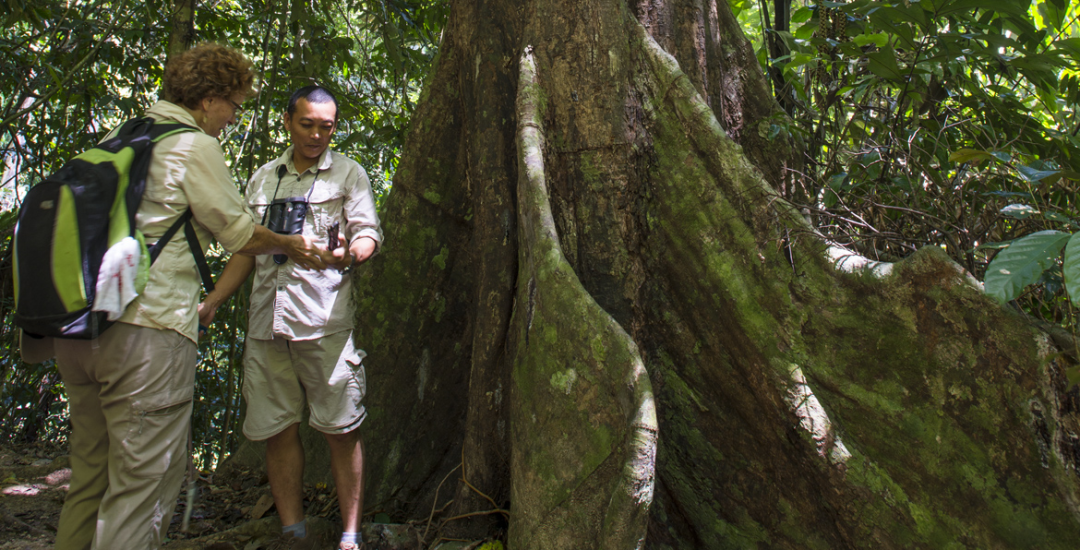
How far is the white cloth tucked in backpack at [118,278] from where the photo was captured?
2.01 metres

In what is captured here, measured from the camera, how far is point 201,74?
2.39m

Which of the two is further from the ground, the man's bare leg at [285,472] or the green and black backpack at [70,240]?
the green and black backpack at [70,240]

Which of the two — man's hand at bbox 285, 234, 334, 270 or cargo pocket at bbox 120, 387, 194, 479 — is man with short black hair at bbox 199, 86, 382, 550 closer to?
man's hand at bbox 285, 234, 334, 270

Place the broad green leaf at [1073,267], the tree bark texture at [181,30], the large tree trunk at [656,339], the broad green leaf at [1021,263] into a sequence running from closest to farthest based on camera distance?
the broad green leaf at [1073,267], the broad green leaf at [1021,263], the large tree trunk at [656,339], the tree bark texture at [181,30]

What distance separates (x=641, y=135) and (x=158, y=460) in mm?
2079

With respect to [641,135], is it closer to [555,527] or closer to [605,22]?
[605,22]

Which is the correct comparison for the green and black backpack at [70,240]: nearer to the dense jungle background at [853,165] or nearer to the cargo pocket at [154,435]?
the cargo pocket at [154,435]

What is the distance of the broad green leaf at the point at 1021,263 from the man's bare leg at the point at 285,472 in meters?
2.49

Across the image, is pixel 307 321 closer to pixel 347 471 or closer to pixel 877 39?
pixel 347 471

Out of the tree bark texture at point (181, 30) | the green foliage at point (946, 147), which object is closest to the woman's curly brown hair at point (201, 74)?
the tree bark texture at point (181, 30)

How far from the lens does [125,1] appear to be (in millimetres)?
4344

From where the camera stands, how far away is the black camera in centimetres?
274

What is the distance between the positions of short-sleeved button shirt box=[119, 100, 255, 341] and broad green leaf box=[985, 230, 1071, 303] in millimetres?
2261

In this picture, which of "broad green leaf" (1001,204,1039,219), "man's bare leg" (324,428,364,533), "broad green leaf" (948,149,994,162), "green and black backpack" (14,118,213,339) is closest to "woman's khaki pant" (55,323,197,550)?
"green and black backpack" (14,118,213,339)
